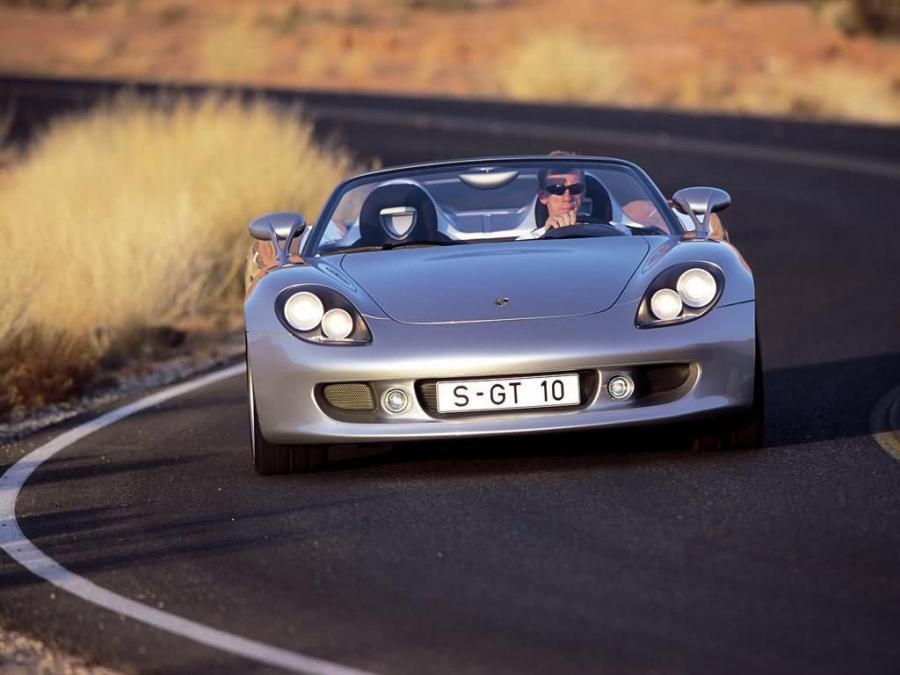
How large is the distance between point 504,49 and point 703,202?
159 ft

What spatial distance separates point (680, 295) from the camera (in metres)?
7.38

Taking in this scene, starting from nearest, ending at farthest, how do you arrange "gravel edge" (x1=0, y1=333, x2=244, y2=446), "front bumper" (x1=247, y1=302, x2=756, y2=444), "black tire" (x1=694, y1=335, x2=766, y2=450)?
"front bumper" (x1=247, y1=302, x2=756, y2=444), "black tire" (x1=694, y1=335, x2=766, y2=450), "gravel edge" (x1=0, y1=333, x2=244, y2=446)

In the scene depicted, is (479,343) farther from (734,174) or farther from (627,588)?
(734,174)

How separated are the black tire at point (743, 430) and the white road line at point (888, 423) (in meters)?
0.53

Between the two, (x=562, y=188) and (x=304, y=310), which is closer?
(x=304, y=310)

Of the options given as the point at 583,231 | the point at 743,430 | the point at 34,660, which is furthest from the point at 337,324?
the point at 34,660

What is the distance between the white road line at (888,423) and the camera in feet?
25.2

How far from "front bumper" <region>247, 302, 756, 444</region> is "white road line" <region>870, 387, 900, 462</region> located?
0.71 m

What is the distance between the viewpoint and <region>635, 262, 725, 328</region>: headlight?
731 centimetres

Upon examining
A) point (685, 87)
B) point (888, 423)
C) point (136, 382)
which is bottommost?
point (685, 87)

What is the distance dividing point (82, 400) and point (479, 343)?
4.17m

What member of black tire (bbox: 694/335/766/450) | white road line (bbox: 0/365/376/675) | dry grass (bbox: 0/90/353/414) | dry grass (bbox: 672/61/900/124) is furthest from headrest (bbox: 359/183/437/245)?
dry grass (bbox: 672/61/900/124)

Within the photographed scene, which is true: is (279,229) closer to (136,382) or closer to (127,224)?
(136,382)

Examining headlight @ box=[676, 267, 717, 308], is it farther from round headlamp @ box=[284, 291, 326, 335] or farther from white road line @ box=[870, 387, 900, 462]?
round headlamp @ box=[284, 291, 326, 335]
